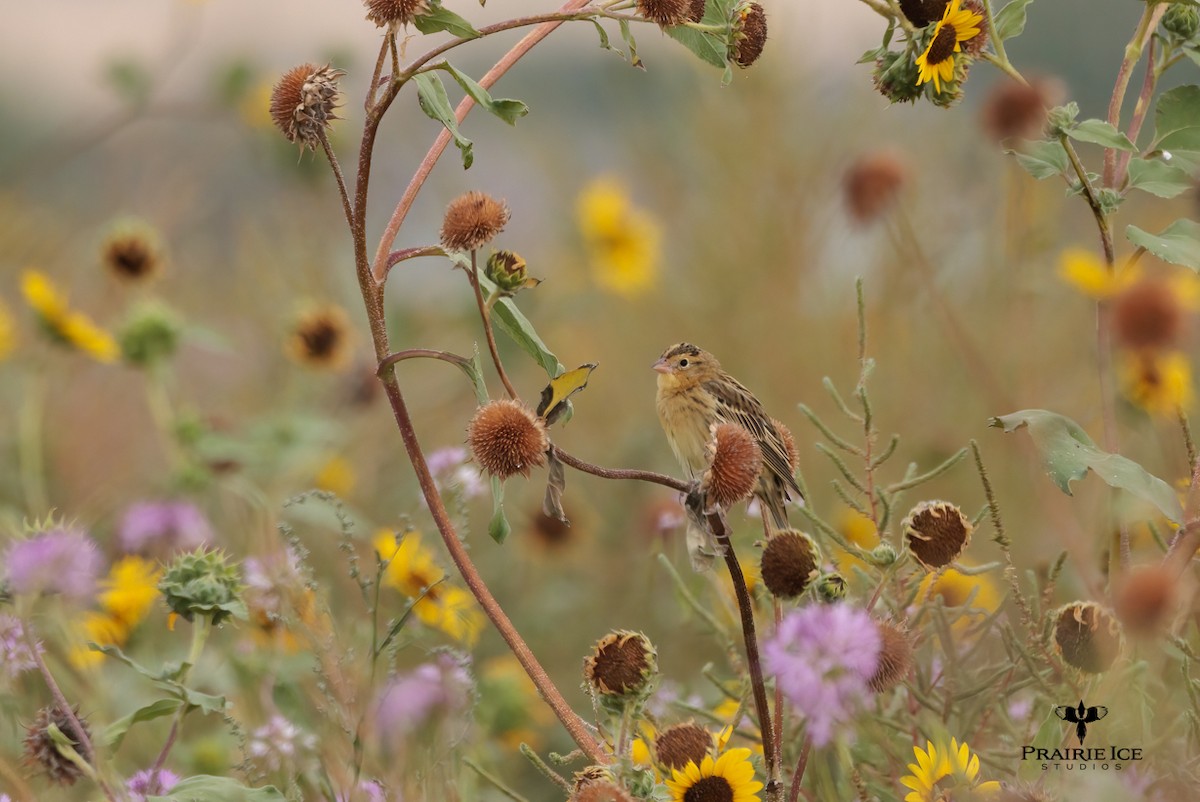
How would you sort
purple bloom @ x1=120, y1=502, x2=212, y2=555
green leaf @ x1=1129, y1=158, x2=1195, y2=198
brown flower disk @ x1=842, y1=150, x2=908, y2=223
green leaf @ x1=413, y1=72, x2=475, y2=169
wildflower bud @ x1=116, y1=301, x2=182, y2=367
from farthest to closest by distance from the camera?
wildflower bud @ x1=116, y1=301, x2=182, y2=367
purple bloom @ x1=120, y1=502, x2=212, y2=555
brown flower disk @ x1=842, y1=150, x2=908, y2=223
green leaf @ x1=1129, y1=158, x2=1195, y2=198
green leaf @ x1=413, y1=72, x2=475, y2=169

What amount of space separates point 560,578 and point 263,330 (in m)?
1.87

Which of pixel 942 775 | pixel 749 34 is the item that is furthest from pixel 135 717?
pixel 749 34

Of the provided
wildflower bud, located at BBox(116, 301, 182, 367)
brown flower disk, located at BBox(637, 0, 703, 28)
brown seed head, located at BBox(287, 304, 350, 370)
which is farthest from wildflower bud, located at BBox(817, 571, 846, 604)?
brown seed head, located at BBox(287, 304, 350, 370)

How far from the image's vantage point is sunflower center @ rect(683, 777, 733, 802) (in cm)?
129

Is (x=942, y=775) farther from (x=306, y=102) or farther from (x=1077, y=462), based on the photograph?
(x=306, y=102)

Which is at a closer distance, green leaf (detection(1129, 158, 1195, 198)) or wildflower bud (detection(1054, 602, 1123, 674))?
wildflower bud (detection(1054, 602, 1123, 674))

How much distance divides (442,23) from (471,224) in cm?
20

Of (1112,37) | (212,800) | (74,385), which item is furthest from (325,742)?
(1112,37)

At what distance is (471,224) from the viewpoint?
4.36ft

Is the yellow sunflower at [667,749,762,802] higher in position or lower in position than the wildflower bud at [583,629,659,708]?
lower

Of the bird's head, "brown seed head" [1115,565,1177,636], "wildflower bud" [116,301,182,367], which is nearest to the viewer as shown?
"brown seed head" [1115,565,1177,636]

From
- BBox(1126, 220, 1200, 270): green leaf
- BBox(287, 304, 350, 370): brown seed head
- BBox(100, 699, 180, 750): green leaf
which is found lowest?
BBox(100, 699, 180, 750): green leaf

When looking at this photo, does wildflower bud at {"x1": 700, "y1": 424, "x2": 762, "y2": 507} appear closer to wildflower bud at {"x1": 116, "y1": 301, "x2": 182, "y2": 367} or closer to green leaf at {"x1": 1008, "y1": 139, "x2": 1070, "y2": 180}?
green leaf at {"x1": 1008, "y1": 139, "x2": 1070, "y2": 180}

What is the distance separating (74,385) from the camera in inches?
188
